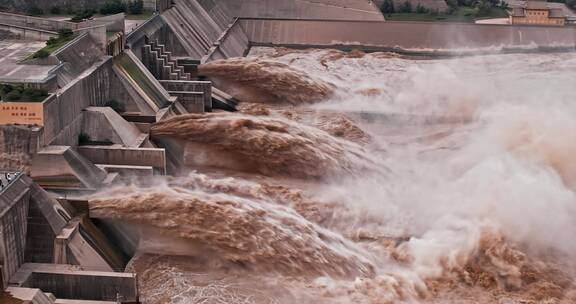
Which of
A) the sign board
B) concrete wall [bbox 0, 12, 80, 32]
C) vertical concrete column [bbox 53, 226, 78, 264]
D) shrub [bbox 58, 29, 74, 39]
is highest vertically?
concrete wall [bbox 0, 12, 80, 32]

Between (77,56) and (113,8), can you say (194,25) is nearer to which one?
(113,8)

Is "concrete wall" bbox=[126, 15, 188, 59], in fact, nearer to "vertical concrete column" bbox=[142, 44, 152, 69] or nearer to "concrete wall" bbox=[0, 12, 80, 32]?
"vertical concrete column" bbox=[142, 44, 152, 69]

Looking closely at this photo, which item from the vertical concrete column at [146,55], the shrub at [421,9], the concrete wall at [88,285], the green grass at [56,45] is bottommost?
the concrete wall at [88,285]

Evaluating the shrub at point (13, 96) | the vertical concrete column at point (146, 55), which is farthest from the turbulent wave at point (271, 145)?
the vertical concrete column at point (146, 55)

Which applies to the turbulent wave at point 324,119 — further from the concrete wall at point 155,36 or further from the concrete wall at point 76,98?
the concrete wall at point 76,98

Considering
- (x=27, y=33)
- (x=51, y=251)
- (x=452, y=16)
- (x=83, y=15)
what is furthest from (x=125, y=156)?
(x=452, y=16)

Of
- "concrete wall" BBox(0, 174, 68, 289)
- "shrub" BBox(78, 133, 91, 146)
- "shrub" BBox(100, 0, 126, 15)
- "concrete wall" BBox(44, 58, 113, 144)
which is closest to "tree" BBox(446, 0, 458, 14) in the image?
"shrub" BBox(100, 0, 126, 15)

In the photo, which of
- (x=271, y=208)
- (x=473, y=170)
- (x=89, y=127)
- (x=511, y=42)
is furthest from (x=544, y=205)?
(x=511, y=42)
